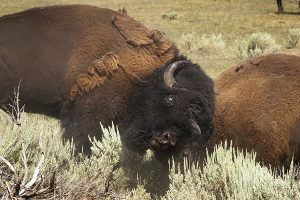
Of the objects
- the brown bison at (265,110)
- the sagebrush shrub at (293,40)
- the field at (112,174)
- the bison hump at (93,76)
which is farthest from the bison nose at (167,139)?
the sagebrush shrub at (293,40)

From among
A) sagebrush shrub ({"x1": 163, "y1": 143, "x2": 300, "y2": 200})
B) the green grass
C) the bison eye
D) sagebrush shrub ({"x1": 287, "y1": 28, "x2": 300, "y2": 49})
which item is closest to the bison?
the bison eye

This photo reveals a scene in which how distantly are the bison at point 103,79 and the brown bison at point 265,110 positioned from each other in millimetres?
291

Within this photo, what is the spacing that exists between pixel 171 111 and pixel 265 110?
1.00m

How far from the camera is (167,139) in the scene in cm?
563

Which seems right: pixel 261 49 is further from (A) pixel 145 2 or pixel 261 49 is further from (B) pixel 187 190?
(A) pixel 145 2

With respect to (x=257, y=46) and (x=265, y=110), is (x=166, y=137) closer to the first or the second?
(x=265, y=110)

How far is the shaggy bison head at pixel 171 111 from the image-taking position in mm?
5719

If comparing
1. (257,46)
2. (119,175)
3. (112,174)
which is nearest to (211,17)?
(257,46)

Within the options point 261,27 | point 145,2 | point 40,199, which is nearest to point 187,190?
point 40,199

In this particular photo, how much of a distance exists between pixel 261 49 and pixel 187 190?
596 inches

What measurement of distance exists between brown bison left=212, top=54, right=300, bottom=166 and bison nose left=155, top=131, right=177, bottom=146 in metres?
0.57

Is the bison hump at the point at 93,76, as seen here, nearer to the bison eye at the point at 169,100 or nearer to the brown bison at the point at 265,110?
the bison eye at the point at 169,100

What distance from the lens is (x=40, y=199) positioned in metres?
3.92

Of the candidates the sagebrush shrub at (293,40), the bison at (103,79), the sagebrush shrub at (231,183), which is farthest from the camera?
the sagebrush shrub at (293,40)
